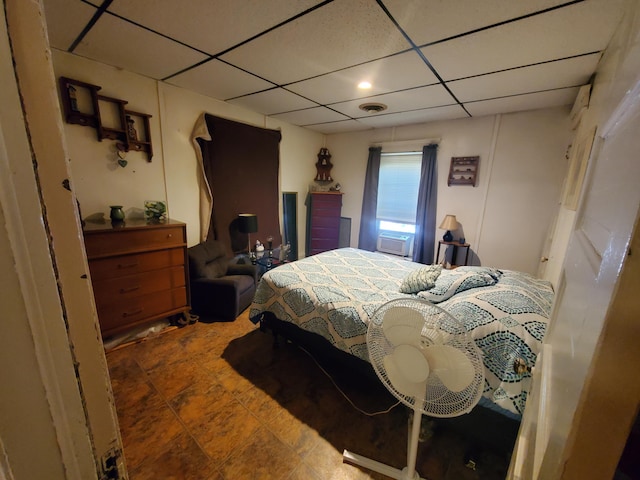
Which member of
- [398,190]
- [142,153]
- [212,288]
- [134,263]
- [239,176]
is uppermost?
[142,153]

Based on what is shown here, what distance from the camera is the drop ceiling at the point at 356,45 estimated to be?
132 cm

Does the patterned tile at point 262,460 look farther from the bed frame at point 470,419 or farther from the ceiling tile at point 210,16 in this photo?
the ceiling tile at point 210,16

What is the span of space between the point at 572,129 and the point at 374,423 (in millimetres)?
3330

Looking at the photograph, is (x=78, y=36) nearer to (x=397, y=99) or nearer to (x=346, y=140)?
(x=397, y=99)

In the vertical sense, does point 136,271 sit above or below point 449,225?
below

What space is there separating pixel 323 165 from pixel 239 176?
1689mm

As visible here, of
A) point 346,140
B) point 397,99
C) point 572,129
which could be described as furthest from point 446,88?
point 346,140

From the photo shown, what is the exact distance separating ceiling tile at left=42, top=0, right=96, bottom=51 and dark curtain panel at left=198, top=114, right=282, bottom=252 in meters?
1.22

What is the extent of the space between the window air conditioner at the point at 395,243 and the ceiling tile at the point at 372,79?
83.9 inches

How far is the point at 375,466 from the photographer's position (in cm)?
134

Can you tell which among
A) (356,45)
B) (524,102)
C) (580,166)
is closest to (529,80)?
(524,102)

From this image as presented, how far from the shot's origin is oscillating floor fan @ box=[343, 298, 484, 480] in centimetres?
92

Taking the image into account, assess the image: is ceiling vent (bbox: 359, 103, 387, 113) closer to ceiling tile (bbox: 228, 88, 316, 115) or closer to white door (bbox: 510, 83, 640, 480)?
ceiling tile (bbox: 228, 88, 316, 115)

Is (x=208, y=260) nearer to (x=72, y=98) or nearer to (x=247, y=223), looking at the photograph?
(x=247, y=223)
